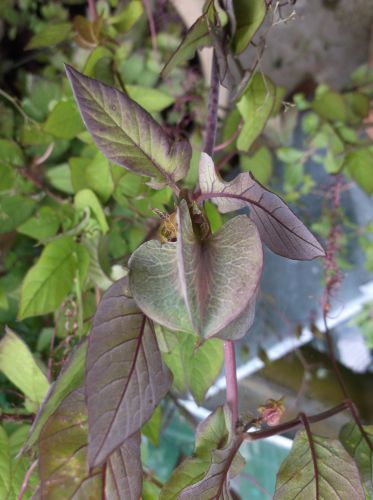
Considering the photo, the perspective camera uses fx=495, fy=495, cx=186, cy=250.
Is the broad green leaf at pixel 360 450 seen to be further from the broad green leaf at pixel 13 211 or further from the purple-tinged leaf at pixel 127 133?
the broad green leaf at pixel 13 211

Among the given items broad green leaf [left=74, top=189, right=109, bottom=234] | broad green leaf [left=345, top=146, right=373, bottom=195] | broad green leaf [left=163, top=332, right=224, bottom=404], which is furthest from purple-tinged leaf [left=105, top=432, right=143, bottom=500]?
broad green leaf [left=345, top=146, right=373, bottom=195]

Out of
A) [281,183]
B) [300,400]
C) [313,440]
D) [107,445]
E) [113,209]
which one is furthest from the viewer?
[281,183]

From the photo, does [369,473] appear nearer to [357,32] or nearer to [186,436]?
[186,436]

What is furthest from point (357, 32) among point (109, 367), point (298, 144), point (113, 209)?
point (109, 367)

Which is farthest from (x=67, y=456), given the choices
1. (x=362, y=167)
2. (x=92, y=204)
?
(x=362, y=167)

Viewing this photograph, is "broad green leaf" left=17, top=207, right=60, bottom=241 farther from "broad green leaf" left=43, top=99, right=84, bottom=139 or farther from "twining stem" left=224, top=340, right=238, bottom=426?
"twining stem" left=224, top=340, right=238, bottom=426

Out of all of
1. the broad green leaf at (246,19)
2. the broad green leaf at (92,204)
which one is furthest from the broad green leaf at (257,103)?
the broad green leaf at (92,204)

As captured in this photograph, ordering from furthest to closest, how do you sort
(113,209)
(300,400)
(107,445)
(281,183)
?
1. (281,183)
2. (300,400)
3. (113,209)
4. (107,445)
